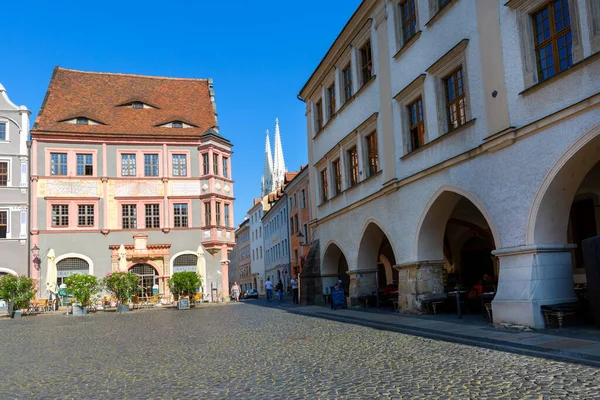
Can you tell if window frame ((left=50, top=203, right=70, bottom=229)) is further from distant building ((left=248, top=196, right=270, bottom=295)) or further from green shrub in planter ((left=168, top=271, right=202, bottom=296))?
distant building ((left=248, top=196, right=270, bottom=295))

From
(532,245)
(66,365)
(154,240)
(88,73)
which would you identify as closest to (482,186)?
(532,245)

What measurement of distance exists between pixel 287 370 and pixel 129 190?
35498mm

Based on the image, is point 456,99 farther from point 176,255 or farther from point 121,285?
point 176,255

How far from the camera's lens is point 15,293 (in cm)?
3198

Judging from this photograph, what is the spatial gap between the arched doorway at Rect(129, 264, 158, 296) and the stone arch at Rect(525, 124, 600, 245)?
33563 millimetres

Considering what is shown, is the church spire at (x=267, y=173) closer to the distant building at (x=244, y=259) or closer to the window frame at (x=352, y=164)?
the distant building at (x=244, y=259)

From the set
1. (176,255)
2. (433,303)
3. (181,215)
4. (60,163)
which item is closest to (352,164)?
(433,303)

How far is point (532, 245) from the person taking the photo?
13.4 meters

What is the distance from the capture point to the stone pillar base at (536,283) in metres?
13.2

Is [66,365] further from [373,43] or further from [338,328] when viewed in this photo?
[373,43]

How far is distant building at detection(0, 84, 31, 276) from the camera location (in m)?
40.9

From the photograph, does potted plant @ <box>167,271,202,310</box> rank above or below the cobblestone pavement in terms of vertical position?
above

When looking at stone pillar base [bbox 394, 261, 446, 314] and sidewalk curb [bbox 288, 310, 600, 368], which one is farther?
stone pillar base [bbox 394, 261, 446, 314]

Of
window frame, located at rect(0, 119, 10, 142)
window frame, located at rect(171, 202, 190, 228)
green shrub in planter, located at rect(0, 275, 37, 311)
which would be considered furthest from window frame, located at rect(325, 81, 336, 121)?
window frame, located at rect(0, 119, 10, 142)
